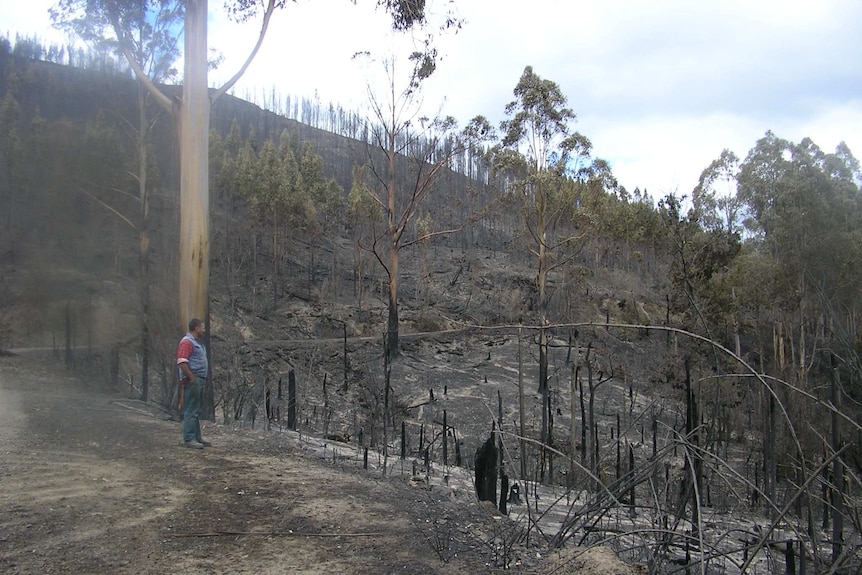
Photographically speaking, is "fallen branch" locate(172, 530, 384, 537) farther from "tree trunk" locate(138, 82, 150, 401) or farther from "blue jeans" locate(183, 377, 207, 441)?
"tree trunk" locate(138, 82, 150, 401)

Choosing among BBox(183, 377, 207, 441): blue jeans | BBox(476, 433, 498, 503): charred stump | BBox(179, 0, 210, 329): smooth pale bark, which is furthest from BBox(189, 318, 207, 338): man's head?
BBox(476, 433, 498, 503): charred stump

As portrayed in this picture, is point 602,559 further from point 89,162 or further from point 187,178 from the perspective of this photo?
point 89,162

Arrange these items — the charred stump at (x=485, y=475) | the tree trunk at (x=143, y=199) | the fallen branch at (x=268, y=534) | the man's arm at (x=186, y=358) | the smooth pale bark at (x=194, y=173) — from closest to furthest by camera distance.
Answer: the fallen branch at (x=268, y=534)
the charred stump at (x=485, y=475)
the man's arm at (x=186, y=358)
the smooth pale bark at (x=194, y=173)
the tree trunk at (x=143, y=199)

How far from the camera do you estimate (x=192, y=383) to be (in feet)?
22.1

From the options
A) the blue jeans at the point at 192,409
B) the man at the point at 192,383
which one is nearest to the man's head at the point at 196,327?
the man at the point at 192,383

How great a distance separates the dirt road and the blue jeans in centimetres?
23

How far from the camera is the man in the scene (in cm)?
674

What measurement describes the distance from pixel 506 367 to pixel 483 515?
19.5 meters

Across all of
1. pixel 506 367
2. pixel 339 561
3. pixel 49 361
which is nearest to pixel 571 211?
pixel 506 367

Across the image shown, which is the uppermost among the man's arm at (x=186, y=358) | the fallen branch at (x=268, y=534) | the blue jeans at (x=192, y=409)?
the man's arm at (x=186, y=358)

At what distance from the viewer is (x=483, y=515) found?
5449 mm

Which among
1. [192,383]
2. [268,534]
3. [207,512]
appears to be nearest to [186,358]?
[192,383]

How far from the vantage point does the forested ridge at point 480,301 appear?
10.6m

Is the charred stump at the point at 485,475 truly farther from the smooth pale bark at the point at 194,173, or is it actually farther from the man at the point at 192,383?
the smooth pale bark at the point at 194,173
